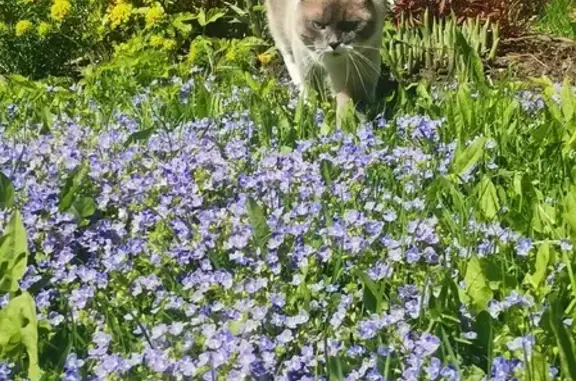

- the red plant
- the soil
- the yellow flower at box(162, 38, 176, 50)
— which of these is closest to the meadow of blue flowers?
the yellow flower at box(162, 38, 176, 50)

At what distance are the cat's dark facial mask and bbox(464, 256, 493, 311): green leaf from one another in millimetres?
1934

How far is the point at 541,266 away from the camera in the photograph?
1.97 metres

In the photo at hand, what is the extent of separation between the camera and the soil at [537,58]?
486cm

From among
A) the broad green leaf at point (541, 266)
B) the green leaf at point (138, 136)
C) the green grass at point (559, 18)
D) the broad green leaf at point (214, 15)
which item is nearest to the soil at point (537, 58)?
the green grass at point (559, 18)

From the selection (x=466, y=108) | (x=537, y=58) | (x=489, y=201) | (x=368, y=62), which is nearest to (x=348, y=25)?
(x=368, y=62)

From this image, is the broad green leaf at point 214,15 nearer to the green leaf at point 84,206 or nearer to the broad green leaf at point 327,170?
the broad green leaf at point 327,170

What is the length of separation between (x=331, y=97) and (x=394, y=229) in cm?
180

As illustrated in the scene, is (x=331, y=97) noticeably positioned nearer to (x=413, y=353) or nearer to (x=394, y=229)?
(x=394, y=229)

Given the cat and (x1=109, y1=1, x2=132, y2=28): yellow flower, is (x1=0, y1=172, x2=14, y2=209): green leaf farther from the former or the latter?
(x1=109, y1=1, x2=132, y2=28): yellow flower

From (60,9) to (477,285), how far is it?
3526 mm

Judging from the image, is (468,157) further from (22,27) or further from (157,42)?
(22,27)

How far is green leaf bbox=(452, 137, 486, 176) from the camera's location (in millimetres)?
2654

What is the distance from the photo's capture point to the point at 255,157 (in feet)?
9.09

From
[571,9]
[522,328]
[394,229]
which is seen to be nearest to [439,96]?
[394,229]
